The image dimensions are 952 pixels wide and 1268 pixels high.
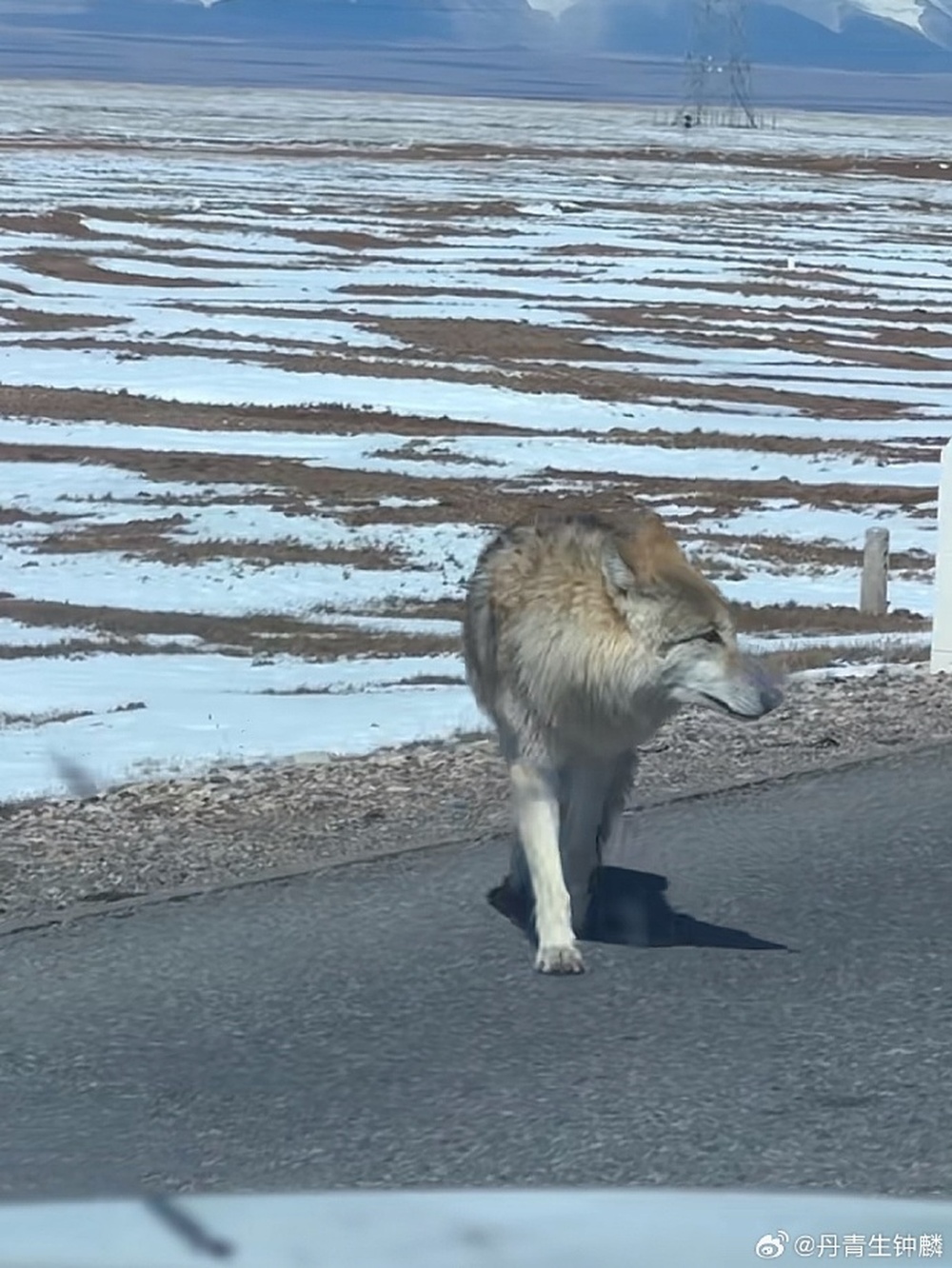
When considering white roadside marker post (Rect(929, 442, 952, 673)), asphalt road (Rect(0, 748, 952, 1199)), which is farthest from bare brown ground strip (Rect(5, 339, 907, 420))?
asphalt road (Rect(0, 748, 952, 1199))

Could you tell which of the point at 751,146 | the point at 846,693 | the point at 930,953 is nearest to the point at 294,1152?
the point at 930,953

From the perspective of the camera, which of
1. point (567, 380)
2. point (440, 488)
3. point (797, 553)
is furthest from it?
point (567, 380)

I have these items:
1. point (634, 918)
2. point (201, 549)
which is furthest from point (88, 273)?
point (634, 918)

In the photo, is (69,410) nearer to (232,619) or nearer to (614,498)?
(614,498)

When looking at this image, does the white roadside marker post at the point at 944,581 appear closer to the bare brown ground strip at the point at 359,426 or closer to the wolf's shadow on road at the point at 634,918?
the wolf's shadow on road at the point at 634,918

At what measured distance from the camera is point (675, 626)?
525cm

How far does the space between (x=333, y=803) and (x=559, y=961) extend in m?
1.79

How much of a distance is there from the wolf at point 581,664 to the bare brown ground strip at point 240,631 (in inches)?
247

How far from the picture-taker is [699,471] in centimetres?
1978

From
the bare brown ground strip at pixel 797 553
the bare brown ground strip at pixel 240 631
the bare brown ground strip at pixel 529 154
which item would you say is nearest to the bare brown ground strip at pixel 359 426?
the bare brown ground strip at pixel 797 553

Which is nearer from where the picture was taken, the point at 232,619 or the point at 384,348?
the point at 232,619

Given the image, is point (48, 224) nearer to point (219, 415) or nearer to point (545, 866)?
point (219, 415)

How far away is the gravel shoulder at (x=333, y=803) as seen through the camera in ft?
20.7

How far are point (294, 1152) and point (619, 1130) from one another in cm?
58
